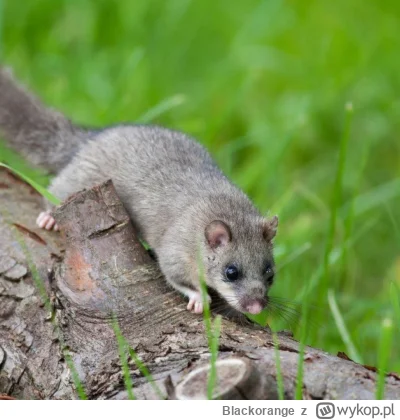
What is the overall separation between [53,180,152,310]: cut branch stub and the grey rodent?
275 mm

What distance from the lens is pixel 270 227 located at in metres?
4.35

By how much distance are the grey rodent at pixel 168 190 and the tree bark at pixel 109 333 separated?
0.22 meters

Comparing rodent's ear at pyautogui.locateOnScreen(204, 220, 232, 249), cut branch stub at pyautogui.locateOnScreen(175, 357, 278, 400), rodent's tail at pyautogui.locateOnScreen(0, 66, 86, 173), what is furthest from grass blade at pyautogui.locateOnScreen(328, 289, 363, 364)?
rodent's tail at pyautogui.locateOnScreen(0, 66, 86, 173)

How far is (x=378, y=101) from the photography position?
28.2ft

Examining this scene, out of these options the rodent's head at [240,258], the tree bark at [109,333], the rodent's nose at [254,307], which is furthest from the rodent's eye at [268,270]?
the tree bark at [109,333]

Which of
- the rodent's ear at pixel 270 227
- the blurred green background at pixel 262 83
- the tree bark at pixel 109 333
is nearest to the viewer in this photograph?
the tree bark at pixel 109 333

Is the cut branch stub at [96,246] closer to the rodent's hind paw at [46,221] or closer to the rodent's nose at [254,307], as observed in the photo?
the rodent's hind paw at [46,221]

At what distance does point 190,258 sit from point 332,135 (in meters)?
4.50

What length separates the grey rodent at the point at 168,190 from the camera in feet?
14.0

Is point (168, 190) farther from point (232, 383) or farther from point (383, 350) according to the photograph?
point (383, 350)

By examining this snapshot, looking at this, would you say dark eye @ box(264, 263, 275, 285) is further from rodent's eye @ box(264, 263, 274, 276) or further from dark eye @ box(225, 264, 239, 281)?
dark eye @ box(225, 264, 239, 281)

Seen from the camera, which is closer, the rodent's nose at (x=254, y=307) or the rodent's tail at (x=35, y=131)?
the rodent's nose at (x=254, y=307)

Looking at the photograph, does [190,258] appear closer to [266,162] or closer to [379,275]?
[266,162]
